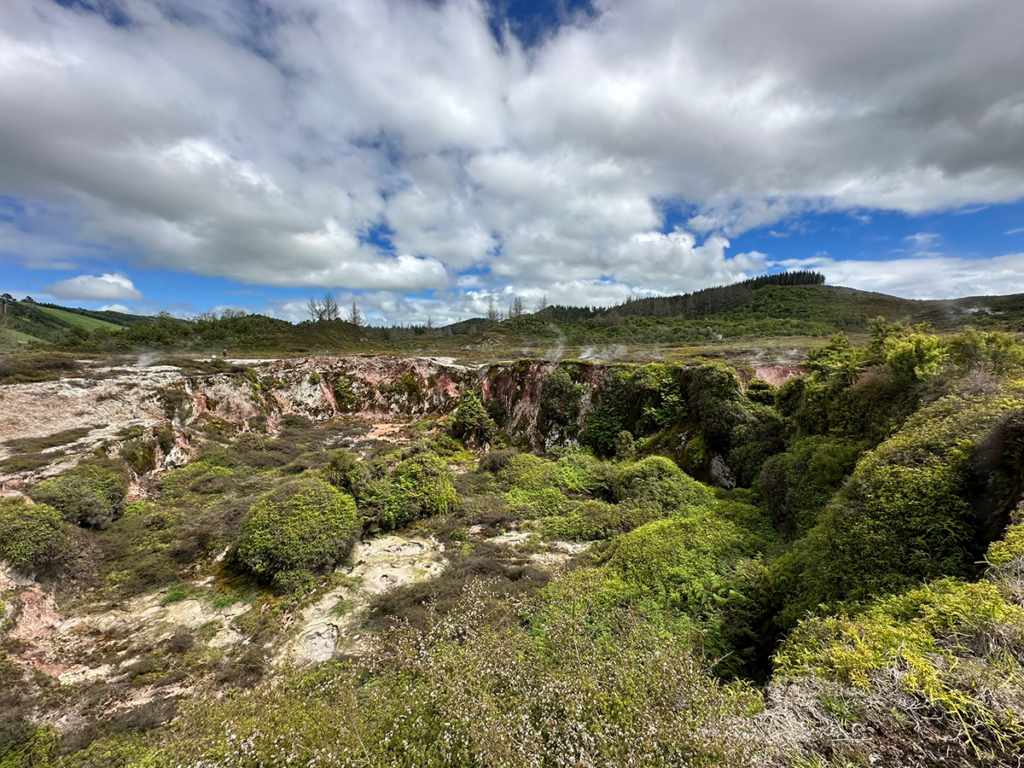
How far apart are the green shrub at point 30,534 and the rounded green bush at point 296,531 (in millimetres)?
4262

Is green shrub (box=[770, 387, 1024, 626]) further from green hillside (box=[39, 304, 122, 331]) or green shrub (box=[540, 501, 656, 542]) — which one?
green hillside (box=[39, 304, 122, 331])

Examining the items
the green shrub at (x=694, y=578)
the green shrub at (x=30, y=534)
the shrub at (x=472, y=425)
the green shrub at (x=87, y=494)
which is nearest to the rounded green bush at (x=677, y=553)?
the green shrub at (x=694, y=578)

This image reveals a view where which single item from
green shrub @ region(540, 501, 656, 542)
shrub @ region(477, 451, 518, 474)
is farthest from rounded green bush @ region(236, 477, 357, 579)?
shrub @ region(477, 451, 518, 474)

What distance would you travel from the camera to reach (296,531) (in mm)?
11234

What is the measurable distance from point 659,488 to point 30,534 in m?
18.4

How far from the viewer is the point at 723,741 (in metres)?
3.56

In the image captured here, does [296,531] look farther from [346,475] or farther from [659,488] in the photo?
[659,488]

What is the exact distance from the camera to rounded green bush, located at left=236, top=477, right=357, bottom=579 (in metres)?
10.8

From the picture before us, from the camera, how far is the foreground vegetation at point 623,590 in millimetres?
3836

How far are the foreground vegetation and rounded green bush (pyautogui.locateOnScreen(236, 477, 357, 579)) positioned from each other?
7 cm

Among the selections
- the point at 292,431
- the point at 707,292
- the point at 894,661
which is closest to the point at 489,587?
the point at 894,661

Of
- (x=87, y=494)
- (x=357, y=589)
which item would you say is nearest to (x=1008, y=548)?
(x=357, y=589)

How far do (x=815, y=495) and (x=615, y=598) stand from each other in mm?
6017

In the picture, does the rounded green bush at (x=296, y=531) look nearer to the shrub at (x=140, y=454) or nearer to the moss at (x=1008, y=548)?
the shrub at (x=140, y=454)
